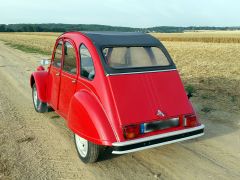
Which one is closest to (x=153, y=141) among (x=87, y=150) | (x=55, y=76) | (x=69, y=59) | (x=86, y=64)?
(x=87, y=150)

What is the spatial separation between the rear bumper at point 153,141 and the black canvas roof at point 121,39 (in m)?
1.58

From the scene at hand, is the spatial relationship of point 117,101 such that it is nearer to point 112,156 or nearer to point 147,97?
point 147,97

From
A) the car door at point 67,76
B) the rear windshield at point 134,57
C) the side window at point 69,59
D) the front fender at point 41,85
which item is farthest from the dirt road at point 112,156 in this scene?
the rear windshield at point 134,57

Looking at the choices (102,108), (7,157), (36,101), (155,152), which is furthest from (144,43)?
(36,101)

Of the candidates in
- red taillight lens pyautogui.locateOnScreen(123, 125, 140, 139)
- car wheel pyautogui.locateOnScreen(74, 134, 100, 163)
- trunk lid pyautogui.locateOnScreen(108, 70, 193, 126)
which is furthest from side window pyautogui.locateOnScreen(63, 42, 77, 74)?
red taillight lens pyautogui.locateOnScreen(123, 125, 140, 139)

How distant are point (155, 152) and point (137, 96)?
1150mm

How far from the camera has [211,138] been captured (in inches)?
221

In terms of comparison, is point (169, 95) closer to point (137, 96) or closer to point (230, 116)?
point (137, 96)

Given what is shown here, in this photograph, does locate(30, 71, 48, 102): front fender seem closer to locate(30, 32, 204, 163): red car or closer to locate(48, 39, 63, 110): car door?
locate(48, 39, 63, 110): car door

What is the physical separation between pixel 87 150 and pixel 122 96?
37.5 inches

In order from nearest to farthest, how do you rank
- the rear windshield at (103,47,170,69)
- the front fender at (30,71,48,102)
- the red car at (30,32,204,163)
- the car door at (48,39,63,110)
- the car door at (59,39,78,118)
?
1. the red car at (30,32,204,163)
2. the rear windshield at (103,47,170,69)
3. the car door at (59,39,78,118)
4. the car door at (48,39,63,110)
5. the front fender at (30,71,48,102)

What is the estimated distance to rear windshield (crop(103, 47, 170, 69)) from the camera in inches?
188

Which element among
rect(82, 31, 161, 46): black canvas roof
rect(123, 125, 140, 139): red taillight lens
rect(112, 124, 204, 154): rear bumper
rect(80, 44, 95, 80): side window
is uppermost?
rect(82, 31, 161, 46): black canvas roof

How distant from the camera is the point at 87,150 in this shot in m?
4.52
